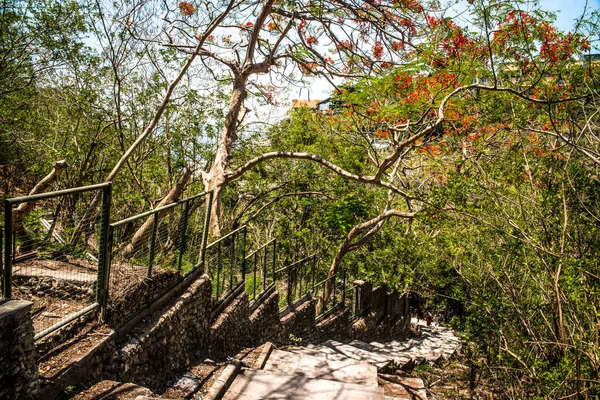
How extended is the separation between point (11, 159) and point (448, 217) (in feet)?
36.9

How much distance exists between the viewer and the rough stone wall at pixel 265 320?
637 cm

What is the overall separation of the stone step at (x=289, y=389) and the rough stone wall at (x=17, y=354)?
177 centimetres

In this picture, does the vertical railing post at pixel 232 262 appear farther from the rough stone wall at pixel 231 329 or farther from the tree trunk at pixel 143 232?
the tree trunk at pixel 143 232

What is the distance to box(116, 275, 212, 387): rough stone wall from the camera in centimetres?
346

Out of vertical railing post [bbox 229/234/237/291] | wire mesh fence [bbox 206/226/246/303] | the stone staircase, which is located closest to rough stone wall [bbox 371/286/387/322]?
the stone staircase

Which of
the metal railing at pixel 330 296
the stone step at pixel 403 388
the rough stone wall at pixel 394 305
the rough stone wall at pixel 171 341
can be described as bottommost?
the rough stone wall at pixel 394 305

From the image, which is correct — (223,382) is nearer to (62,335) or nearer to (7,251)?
(62,335)

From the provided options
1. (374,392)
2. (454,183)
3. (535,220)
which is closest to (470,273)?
(535,220)

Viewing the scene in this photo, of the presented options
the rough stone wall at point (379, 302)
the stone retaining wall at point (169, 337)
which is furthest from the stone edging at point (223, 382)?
the rough stone wall at point (379, 302)

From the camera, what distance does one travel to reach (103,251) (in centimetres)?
333

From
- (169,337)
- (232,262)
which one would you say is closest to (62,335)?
(169,337)

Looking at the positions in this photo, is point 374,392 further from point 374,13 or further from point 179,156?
point 179,156

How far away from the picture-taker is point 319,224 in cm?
1250

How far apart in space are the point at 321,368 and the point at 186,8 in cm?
699
